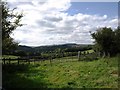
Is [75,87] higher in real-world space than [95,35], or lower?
lower

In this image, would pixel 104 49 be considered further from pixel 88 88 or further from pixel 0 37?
pixel 88 88

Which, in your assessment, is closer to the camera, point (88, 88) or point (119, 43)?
point (88, 88)

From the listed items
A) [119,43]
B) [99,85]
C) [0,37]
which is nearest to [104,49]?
[119,43]

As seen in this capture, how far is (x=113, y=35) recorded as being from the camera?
40.1 m

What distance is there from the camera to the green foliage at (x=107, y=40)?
39.6m

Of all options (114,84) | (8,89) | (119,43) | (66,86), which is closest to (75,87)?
(66,86)

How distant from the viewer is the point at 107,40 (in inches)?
1586

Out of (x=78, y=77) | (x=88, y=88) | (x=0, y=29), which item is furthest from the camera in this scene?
(x=0, y=29)

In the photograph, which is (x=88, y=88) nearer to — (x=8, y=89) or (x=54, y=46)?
(x=8, y=89)

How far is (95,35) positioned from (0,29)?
2086cm

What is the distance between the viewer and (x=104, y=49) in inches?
1607

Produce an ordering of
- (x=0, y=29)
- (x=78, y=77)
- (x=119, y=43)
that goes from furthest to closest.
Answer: (x=119, y=43) < (x=0, y=29) < (x=78, y=77)

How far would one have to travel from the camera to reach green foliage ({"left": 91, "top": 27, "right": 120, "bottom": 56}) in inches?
1559

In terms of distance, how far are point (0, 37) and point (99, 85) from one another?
412 inches
